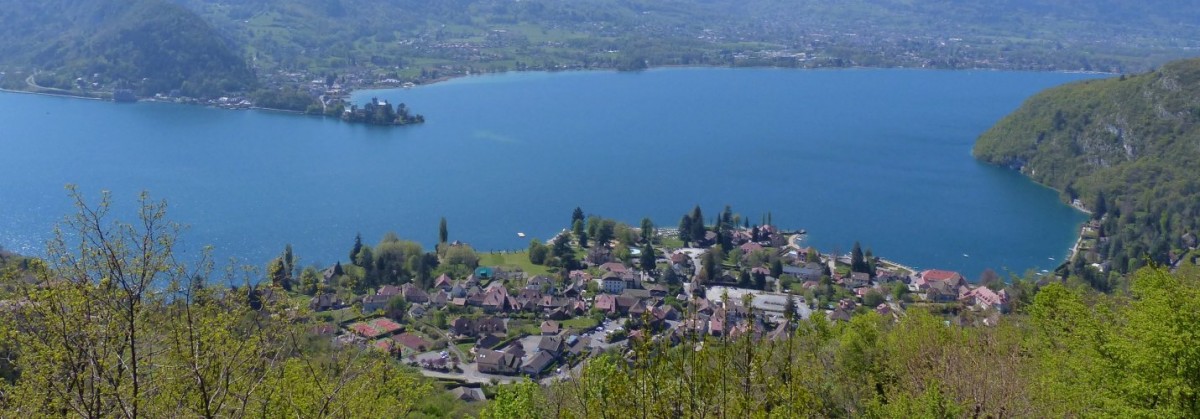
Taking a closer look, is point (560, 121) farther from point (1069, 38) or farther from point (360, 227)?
point (1069, 38)

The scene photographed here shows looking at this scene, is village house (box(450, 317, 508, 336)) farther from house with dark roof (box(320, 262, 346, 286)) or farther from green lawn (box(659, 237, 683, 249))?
green lawn (box(659, 237, 683, 249))

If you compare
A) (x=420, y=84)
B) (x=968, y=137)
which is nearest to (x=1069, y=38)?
(x=968, y=137)

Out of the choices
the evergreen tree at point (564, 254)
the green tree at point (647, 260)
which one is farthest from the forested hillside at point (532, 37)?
the green tree at point (647, 260)

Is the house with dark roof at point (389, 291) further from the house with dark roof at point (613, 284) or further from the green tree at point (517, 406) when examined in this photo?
the green tree at point (517, 406)

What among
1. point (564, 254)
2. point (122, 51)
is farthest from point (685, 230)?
point (122, 51)

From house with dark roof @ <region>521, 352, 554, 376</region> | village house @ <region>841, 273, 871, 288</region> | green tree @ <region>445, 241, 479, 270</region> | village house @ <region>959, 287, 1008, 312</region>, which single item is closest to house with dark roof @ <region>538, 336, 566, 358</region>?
Answer: house with dark roof @ <region>521, 352, 554, 376</region>

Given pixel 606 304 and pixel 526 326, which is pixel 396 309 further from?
pixel 606 304
